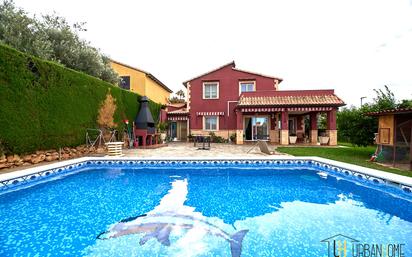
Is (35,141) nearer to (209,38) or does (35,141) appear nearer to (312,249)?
(312,249)

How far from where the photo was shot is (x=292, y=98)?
62.6ft

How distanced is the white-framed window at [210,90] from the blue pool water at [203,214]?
16520 mm

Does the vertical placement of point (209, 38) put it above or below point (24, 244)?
above

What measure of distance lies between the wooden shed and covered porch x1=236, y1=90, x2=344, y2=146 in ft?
A: 27.2

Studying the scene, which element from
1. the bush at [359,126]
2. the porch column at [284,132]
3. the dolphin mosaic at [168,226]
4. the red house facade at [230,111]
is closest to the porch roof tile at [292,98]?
the red house facade at [230,111]

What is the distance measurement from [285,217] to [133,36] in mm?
21965

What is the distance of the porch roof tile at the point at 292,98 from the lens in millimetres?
17875

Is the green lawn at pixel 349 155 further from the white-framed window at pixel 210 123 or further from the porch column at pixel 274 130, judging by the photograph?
the white-framed window at pixel 210 123

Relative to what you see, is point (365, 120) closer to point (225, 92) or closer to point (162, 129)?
point (225, 92)

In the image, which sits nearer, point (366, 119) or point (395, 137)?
point (395, 137)

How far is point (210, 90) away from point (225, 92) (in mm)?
1772

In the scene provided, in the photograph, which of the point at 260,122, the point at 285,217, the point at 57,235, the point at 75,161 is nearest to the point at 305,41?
the point at 260,122

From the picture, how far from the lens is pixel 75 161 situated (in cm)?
939

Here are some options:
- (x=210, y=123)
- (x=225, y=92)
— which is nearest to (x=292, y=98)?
(x=225, y=92)
